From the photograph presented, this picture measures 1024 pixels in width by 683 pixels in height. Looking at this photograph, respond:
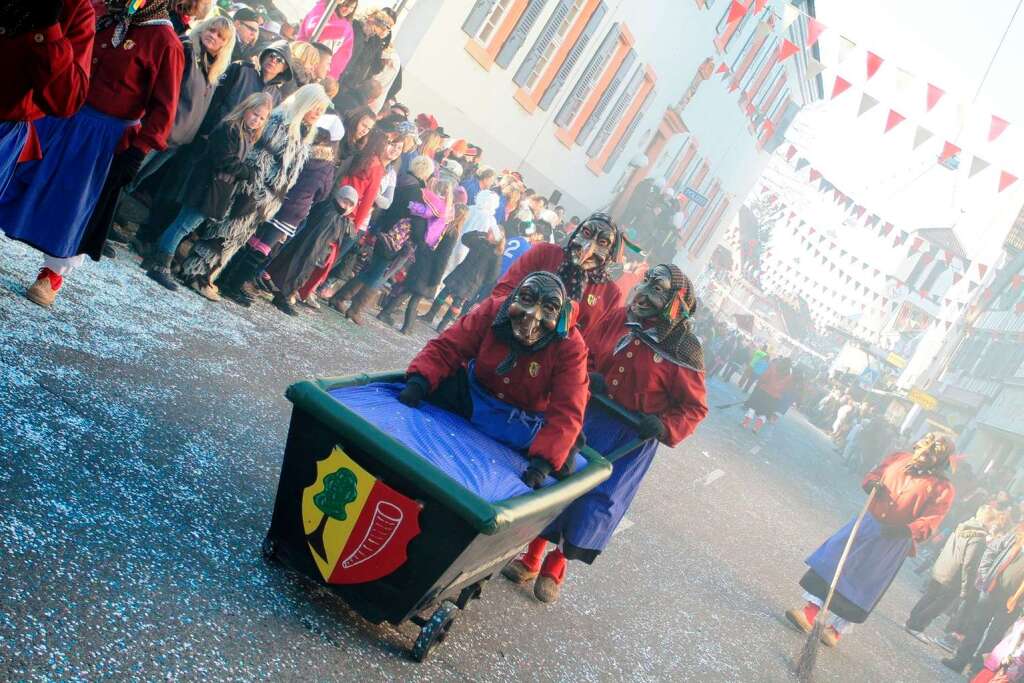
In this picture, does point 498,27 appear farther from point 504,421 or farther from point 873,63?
point 504,421

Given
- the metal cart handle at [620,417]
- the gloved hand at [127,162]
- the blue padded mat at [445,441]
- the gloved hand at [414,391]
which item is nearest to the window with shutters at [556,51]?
the metal cart handle at [620,417]

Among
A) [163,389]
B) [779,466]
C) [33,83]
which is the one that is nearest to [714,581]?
[163,389]

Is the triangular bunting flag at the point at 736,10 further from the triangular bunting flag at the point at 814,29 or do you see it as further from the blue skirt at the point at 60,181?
the blue skirt at the point at 60,181

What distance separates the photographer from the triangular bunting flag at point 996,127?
1858 centimetres

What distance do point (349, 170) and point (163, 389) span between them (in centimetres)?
412

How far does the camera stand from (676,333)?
5.87 metres

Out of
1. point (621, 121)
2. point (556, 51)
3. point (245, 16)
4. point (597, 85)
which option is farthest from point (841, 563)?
point (621, 121)

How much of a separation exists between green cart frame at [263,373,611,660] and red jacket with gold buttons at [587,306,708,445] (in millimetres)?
1753

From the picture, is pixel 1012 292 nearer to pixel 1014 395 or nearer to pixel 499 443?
pixel 1014 395

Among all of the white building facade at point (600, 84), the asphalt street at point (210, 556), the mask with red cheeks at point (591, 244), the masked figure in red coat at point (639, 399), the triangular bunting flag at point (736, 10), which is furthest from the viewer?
the triangular bunting flag at point (736, 10)

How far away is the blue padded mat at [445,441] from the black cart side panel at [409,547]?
0.48ft

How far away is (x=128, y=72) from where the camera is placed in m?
4.98

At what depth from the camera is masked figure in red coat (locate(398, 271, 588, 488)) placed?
14.9 ft

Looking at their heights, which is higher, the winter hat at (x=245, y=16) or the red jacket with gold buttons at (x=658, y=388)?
the winter hat at (x=245, y=16)
